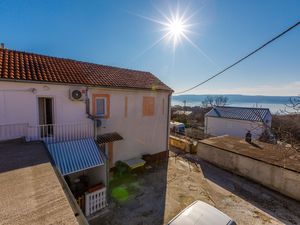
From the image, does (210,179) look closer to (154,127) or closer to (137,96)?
(154,127)

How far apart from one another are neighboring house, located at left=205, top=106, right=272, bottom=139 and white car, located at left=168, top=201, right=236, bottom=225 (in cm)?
2202

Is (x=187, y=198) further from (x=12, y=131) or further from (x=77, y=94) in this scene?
(x=12, y=131)

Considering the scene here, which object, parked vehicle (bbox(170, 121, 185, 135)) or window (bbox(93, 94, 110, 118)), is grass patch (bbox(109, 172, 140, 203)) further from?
parked vehicle (bbox(170, 121, 185, 135))

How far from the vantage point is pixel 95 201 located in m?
8.34

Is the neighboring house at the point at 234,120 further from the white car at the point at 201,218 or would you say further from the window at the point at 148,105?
the white car at the point at 201,218

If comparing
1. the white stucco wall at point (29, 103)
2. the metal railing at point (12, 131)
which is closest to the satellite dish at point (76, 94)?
the white stucco wall at point (29, 103)

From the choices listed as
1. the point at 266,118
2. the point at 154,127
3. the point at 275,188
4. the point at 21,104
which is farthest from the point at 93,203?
the point at 266,118

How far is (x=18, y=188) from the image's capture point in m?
3.84

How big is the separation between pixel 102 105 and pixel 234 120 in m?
23.9

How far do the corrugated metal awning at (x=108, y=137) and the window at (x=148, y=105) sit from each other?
10.6ft

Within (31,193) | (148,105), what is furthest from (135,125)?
(31,193)

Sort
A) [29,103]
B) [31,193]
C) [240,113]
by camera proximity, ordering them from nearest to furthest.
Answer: [31,193], [29,103], [240,113]

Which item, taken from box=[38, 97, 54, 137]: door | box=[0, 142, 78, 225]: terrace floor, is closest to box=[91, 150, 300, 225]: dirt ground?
box=[0, 142, 78, 225]: terrace floor

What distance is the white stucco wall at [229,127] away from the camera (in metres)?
25.4
